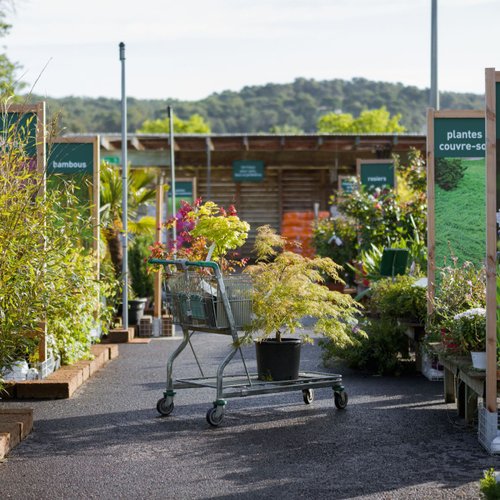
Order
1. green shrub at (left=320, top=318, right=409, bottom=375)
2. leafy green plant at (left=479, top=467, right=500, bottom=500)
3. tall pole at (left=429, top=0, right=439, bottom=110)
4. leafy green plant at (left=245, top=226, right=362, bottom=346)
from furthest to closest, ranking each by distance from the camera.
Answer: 1. tall pole at (left=429, top=0, right=439, bottom=110)
2. green shrub at (left=320, top=318, right=409, bottom=375)
3. leafy green plant at (left=245, top=226, right=362, bottom=346)
4. leafy green plant at (left=479, top=467, right=500, bottom=500)

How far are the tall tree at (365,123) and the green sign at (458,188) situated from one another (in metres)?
77.5

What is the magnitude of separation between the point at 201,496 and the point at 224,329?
114 inches

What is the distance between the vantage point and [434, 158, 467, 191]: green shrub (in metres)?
11.5

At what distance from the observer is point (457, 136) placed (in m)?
11.5

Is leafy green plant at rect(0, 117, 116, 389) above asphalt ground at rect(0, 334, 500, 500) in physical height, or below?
above

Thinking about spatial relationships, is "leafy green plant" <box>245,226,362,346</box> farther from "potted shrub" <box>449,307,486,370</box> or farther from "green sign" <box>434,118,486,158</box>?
"green sign" <box>434,118,486,158</box>

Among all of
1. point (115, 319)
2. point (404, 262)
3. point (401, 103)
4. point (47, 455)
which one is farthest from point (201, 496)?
point (401, 103)

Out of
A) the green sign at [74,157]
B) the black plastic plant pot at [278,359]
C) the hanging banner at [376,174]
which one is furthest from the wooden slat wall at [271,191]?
the black plastic plant pot at [278,359]

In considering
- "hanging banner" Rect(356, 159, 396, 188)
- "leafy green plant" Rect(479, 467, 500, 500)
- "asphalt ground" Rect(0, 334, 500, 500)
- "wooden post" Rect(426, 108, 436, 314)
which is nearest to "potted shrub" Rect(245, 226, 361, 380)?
"asphalt ground" Rect(0, 334, 500, 500)

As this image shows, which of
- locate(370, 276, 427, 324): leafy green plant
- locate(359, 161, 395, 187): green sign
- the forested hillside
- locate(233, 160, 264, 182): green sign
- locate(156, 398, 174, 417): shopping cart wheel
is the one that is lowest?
locate(156, 398, 174, 417): shopping cart wheel

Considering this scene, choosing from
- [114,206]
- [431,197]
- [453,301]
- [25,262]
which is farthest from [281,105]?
[25,262]

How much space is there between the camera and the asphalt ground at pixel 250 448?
21.6ft

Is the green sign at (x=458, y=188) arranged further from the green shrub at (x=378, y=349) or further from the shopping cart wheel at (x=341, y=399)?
the shopping cart wheel at (x=341, y=399)

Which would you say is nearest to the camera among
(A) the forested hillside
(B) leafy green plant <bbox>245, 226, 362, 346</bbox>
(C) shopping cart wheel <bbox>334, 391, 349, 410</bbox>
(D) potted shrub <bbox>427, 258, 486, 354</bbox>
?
(D) potted shrub <bbox>427, 258, 486, 354</bbox>
